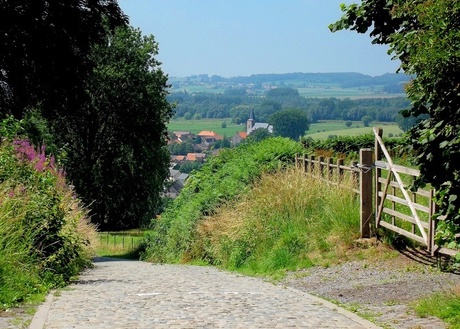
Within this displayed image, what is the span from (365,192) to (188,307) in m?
6.60

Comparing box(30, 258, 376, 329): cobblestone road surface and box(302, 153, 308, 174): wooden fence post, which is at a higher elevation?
box(302, 153, 308, 174): wooden fence post

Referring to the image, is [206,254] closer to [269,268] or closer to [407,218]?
[269,268]

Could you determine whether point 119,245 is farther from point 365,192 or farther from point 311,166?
point 365,192

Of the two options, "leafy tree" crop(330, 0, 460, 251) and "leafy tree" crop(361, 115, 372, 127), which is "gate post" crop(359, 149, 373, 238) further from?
"leafy tree" crop(361, 115, 372, 127)

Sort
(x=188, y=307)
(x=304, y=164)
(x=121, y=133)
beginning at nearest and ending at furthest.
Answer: (x=188, y=307) → (x=304, y=164) → (x=121, y=133)

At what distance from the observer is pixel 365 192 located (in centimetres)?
1680

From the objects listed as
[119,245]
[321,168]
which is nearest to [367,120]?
[119,245]

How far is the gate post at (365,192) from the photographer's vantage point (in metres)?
16.6

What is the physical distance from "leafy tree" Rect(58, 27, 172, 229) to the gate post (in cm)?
3816

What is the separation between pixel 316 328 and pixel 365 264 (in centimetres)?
611

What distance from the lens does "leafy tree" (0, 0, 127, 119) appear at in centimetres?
3059

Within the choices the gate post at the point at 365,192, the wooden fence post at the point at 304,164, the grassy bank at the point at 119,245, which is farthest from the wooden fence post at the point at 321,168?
the grassy bank at the point at 119,245

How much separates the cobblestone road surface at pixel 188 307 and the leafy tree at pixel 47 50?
17.2m

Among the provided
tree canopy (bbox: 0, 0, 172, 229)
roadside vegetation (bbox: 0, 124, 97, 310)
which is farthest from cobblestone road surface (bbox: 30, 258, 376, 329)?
tree canopy (bbox: 0, 0, 172, 229)
